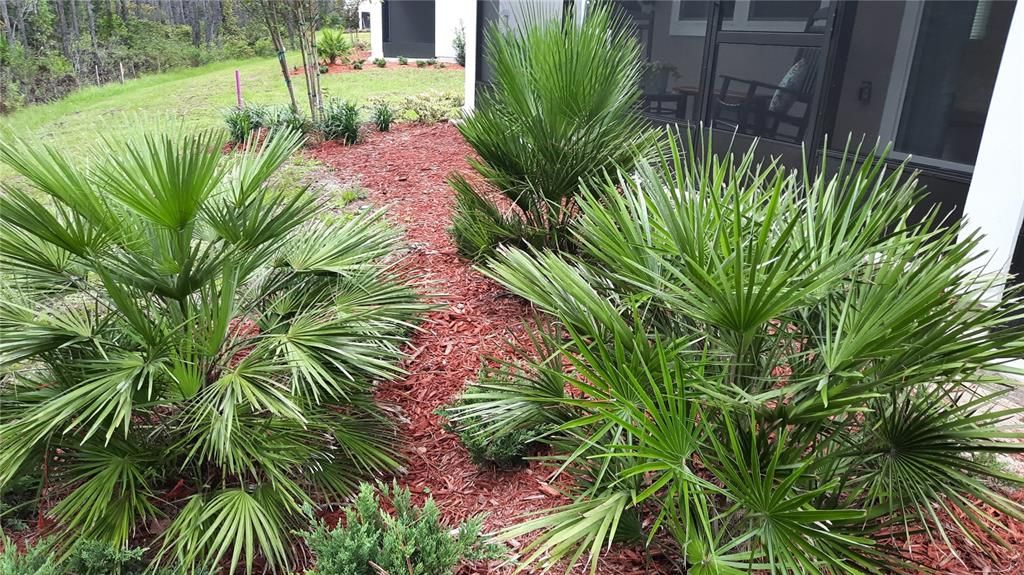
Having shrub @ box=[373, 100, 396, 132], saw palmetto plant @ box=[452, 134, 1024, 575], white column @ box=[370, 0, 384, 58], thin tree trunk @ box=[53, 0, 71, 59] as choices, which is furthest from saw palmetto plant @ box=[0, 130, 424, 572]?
white column @ box=[370, 0, 384, 58]

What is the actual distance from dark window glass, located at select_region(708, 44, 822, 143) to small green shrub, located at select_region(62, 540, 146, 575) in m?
5.19

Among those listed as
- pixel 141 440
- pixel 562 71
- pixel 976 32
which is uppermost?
pixel 976 32

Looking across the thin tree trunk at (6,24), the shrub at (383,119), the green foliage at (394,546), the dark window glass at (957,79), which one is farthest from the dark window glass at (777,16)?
the thin tree trunk at (6,24)

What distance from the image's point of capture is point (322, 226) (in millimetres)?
3297

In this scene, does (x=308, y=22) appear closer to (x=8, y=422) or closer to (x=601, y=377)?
(x=8, y=422)

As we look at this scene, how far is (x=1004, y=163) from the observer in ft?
11.8

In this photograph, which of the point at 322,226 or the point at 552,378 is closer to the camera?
the point at 552,378

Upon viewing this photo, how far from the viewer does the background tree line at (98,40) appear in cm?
417

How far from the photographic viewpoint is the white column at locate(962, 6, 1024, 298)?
350cm

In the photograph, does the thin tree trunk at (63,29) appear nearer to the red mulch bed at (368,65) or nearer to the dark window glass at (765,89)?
the dark window glass at (765,89)

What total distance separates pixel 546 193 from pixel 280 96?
28.4 ft

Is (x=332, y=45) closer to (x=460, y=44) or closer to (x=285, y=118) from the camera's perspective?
(x=460, y=44)

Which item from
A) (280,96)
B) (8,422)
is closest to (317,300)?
(8,422)

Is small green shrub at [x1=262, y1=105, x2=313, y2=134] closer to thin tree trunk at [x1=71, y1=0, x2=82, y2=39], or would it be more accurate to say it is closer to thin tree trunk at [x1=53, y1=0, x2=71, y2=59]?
thin tree trunk at [x1=71, y1=0, x2=82, y2=39]
